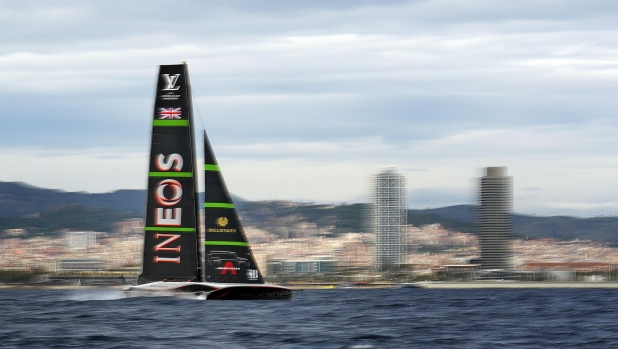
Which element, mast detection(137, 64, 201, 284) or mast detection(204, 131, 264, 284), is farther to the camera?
mast detection(137, 64, 201, 284)

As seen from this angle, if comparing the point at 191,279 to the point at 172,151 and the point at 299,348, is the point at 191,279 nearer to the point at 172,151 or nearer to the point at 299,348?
the point at 172,151

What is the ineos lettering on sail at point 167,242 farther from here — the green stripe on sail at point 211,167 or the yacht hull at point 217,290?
the green stripe on sail at point 211,167

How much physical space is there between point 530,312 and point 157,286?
18.9 m

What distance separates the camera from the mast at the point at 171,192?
50.5m

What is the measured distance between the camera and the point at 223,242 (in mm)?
50469

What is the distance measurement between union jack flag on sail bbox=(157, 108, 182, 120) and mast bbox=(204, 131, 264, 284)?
342 centimetres

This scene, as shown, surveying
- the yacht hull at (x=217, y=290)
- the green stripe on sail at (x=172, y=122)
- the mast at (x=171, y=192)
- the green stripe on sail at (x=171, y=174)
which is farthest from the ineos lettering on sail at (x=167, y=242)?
the green stripe on sail at (x=172, y=122)

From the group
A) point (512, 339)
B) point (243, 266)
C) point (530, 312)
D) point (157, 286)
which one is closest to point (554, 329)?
point (512, 339)

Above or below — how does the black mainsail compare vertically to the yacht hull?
above

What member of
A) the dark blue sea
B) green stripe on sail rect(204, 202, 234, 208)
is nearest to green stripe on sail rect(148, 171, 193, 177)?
green stripe on sail rect(204, 202, 234, 208)

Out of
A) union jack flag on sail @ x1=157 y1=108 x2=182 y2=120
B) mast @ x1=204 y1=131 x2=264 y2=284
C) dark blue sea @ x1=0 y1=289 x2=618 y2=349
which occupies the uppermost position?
union jack flag on sail @ x1=157 y1=108 x2=182 y2=120

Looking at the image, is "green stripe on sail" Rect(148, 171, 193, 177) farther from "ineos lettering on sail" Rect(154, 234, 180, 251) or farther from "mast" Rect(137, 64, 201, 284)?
"ineos lettering on sail" Rect(154, 234, 180, 251)

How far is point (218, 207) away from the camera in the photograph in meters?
50.9

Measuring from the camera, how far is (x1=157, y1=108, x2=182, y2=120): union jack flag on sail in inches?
1996
